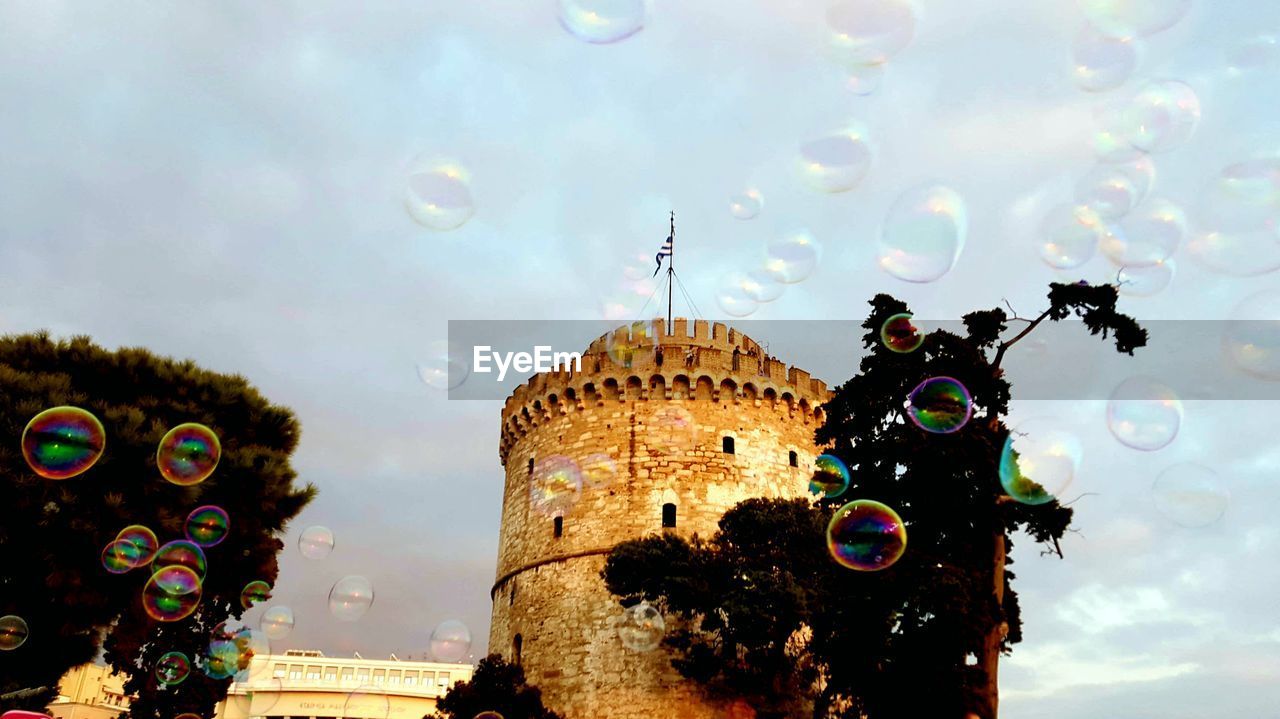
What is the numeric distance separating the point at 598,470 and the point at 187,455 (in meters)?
12.2

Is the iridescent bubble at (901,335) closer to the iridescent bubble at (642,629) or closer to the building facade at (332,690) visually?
the iridescent bubble at (642,629)

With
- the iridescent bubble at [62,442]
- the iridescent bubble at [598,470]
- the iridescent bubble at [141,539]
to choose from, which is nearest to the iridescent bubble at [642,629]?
the iridescent bubble at [598,470]

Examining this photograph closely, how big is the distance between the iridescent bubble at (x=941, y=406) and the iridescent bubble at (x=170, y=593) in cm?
1201

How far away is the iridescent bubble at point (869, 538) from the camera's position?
521 inches

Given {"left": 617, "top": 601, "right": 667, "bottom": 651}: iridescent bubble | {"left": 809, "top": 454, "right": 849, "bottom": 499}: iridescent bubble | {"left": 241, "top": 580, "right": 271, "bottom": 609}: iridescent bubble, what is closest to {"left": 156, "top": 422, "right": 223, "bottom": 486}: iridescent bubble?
{"left": 241, "top": 580, "right": 271, "bottom": 609}: iridescent bubble

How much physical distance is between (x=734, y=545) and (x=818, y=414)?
23.5 feet

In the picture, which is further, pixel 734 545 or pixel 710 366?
pixel 710 366

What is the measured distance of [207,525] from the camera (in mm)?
16844

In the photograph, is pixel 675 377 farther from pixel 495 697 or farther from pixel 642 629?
pixel 495 697

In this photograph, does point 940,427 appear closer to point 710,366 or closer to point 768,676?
point 768,676

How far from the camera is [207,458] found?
50.3 feet

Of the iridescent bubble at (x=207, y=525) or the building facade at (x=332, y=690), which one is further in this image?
the building facade at (x=332, y=690)

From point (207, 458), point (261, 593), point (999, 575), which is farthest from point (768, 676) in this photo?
point (207, 458)

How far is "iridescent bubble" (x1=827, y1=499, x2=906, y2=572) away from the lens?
13.2 metres
